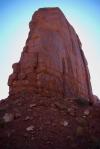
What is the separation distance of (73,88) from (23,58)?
6.45m

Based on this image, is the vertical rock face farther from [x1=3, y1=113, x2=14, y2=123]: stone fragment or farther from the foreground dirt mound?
[x1=3, y1=113, x2=14, y2=123]: stone fragment

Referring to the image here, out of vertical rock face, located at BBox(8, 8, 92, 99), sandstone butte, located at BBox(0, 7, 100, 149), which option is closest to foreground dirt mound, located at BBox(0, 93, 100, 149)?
sandstone butte, located at BBox(0, 7, 100, 149)

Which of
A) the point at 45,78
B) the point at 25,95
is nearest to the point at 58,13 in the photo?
the point at 45,78

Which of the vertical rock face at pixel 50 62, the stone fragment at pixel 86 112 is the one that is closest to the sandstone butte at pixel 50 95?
the vertical rock face at pixel 50 62

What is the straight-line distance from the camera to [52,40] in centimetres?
2895

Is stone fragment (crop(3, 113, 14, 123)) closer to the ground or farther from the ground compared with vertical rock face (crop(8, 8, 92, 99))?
closer to the ground

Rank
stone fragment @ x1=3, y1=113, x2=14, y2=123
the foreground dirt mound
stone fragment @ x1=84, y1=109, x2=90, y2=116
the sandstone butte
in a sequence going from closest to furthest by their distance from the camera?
the foreground dirt mound < the sandstone butte < stone fragment @ x1=3, y1=113, x2=14, y2=123 < stone fragment @ x1=84, y1=109, x2=90, y2=116

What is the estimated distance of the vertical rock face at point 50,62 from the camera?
81.4 ft

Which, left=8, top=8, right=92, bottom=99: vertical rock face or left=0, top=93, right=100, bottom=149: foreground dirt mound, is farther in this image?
left=8, top=8, right=92, bottom=99: vertical rock face

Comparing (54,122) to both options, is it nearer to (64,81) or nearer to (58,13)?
(64,81)

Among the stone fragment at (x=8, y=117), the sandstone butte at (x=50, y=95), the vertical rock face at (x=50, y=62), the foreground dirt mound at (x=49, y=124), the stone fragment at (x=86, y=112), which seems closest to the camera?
the foreground dirt mound at (x=49, y=124)

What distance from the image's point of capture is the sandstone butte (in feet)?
51.7

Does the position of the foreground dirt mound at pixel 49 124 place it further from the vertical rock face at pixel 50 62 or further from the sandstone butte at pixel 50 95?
the vertical rock face at pixel 50 62

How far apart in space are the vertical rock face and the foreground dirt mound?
10.7 ft
